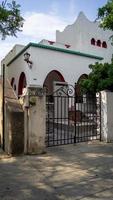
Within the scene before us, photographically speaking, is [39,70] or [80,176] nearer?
[80,176]

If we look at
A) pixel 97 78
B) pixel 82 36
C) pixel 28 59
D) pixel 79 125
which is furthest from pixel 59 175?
pixel 82 36

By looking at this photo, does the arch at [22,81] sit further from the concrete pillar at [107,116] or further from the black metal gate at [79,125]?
the concrete pillar at [107,116]

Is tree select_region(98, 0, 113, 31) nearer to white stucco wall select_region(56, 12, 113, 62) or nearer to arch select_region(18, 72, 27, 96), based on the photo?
arch select_region(18, 72, 27, 96)

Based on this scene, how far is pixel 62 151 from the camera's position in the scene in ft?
33.5

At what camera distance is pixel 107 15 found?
12.3m

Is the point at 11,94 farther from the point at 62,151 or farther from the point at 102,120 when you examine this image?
the point at 102,120

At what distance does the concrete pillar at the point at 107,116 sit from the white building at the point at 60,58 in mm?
7732

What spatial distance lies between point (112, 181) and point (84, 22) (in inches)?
867

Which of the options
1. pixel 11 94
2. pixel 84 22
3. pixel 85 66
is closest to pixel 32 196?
pixel 11 94

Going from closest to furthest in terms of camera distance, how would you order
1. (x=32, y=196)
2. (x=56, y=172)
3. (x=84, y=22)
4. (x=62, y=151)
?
(x=32, y=196) < (x=56, y=172) < (x=62, y=151) < (x=84, y=22)

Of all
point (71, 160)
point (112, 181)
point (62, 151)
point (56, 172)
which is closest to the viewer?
point (112, 181)

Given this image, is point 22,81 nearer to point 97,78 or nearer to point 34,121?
point 97,78

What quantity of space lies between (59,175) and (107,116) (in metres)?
5.17

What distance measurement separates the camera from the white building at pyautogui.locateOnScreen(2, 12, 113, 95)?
19.6 m
